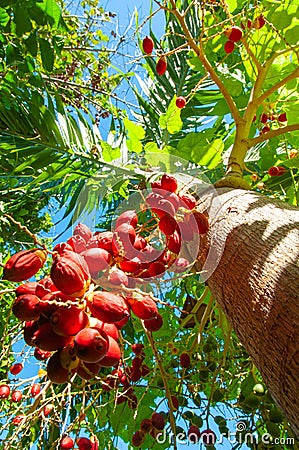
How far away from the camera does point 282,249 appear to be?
552 mm

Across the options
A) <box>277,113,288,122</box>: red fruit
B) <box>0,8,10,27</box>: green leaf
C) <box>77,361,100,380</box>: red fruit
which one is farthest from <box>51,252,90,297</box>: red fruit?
<box>0,8,10,27</box>: green leaf

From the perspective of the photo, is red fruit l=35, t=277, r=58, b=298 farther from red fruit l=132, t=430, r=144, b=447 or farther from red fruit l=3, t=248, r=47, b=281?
red fruit l=132, t=430, r=144, b=447

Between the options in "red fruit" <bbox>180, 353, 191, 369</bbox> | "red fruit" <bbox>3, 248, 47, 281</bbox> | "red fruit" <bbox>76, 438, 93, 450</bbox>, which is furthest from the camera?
"red fruit" <bbox>180, 353, 191, 369</bbox>

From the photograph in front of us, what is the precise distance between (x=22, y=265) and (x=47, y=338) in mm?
132

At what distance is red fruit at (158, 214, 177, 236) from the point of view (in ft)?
2.56

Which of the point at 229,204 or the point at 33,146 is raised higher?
the point at 229,204

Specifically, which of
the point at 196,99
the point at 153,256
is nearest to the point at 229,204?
the point at 153,256

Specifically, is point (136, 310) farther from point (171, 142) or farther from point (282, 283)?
point (171, 142)

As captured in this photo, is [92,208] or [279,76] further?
[279,76]

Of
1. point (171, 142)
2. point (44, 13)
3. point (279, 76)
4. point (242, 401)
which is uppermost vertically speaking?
point (44, 13)

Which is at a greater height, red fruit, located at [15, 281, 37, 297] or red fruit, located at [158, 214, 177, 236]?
red fruit, located at [158, 214, 177, 236]

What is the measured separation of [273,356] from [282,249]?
0.15m

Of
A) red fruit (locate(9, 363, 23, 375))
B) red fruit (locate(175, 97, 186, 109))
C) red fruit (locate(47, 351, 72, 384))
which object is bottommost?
red fruit (locate(9, 363, 23, 375))

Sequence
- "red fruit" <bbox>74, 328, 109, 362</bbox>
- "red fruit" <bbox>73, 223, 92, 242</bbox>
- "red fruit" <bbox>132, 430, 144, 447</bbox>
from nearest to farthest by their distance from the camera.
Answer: "red fruit" <bbox>74, 328, 109, 362</bbox> → "red fruit" <bbox>73, 223, 92, 242</bbox> → "red fruit" <bbox>132, 430, 144, 447</bbox>
